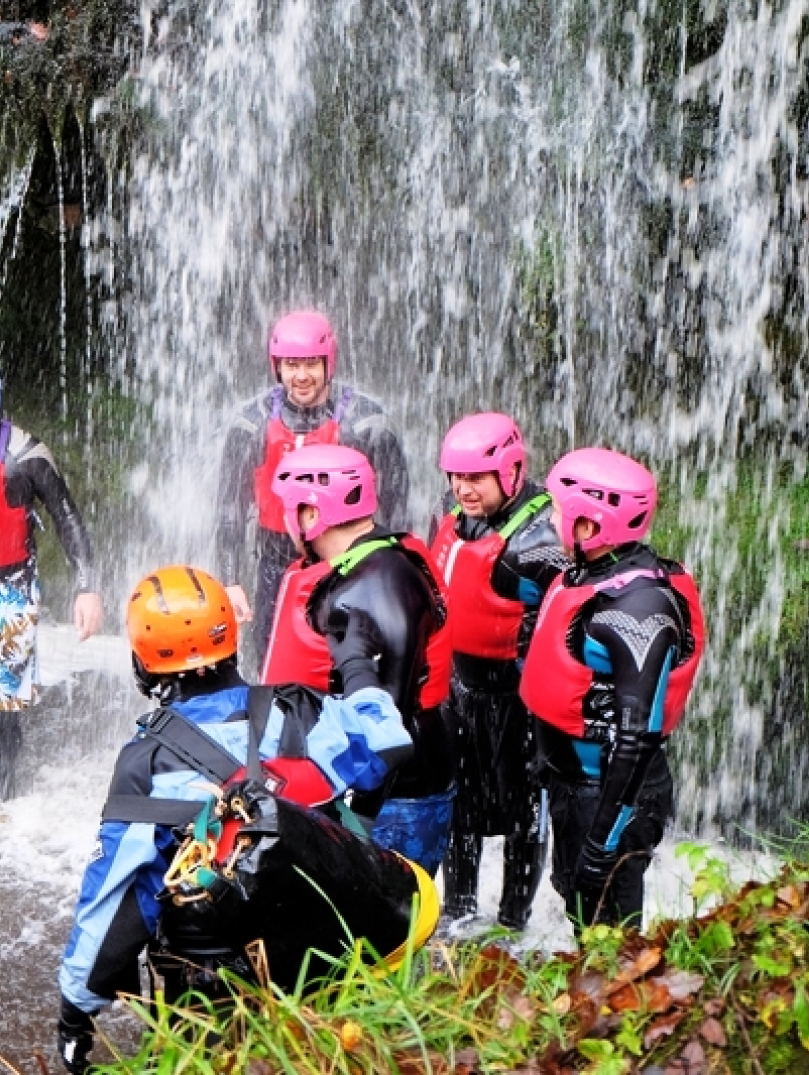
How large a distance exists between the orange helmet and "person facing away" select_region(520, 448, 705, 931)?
48.8 inches

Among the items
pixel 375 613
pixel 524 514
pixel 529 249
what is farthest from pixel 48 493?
pixel 529 249

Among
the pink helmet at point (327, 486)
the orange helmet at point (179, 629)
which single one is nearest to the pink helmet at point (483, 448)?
the pink helmet at point (327, 486)

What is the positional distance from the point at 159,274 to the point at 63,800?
14.4ft

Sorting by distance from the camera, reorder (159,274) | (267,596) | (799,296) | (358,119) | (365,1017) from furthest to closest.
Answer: (159,274) → (358,119) → (799,296) → (267,596) → (365,1017)

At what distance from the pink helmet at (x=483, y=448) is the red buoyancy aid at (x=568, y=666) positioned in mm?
674

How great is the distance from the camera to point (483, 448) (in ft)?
16.5

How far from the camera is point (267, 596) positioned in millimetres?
6578

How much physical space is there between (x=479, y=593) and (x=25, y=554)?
2323mm

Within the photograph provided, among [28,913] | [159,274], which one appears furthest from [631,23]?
[28,913]

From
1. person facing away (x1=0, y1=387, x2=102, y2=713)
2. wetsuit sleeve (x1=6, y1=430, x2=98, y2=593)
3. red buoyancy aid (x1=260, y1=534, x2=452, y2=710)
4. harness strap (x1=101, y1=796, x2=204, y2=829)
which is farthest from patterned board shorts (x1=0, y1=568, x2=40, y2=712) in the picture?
harness strap (x1=101, y1=796, x2=204, y2=829)

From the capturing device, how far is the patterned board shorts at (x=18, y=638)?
6.40m

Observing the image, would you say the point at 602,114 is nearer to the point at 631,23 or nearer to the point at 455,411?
the point at 631,23

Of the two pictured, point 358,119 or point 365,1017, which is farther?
point 358,119

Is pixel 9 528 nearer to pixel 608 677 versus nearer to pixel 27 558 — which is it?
pixel 27 558
